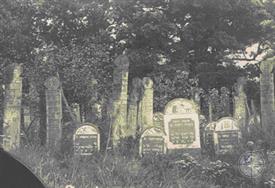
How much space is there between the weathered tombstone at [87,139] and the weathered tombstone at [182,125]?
4.66 feet

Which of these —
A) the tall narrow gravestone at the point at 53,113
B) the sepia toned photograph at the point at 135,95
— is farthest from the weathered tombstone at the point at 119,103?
the tall narrow gravestone at the point at 53,113

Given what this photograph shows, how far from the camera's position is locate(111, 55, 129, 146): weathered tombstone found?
35.3 feet

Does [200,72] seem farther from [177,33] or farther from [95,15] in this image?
[95,15]

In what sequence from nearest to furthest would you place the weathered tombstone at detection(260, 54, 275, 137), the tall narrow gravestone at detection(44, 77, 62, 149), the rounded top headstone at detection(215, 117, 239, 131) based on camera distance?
1. the tall narrow gravestone at detection(44, 77, 62, 149)
2. the rounded top headstone at detection(215, 117, 239, 131)
3. the weathered tombstone at detection(260, 54, 275, 137)

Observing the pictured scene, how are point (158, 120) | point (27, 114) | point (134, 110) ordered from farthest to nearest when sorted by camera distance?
point (27, 114), point (158, 120), point (134, 110)

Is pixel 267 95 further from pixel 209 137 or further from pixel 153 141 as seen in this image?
pixel 153 141

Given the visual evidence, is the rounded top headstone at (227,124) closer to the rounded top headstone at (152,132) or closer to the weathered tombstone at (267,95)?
the weathered tombstone at (267,95)

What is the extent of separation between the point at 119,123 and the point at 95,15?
1277 cm

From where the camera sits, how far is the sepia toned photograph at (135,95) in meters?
9.25

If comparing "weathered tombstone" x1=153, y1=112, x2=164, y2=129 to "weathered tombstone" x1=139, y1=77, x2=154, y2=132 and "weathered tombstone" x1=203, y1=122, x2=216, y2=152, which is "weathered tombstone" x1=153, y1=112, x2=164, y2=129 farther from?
"weathered tombstone" x1=203, y1=122, x2=216, y2=152

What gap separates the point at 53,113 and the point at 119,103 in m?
1.36

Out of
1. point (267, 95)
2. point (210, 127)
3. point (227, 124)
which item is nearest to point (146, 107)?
point (210, 127)

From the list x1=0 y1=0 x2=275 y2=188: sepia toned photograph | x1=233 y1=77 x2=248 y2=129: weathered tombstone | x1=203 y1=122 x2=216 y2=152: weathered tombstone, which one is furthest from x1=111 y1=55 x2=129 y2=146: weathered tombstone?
x1=233 y1=77 x2=248 y2=129: weathered tombstone

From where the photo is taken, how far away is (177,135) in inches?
Result: 417
